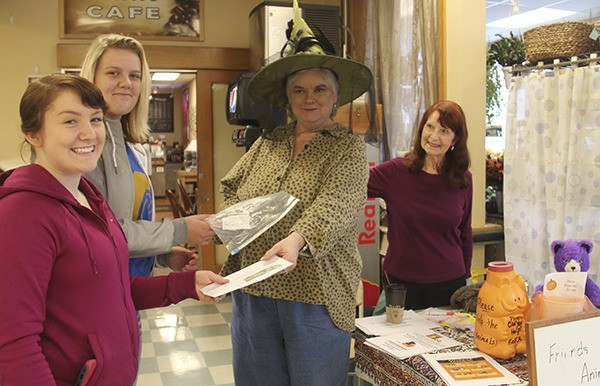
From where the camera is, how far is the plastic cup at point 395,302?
1.92 meters

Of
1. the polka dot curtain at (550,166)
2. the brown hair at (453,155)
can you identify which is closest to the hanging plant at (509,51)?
the polka dot curtain at (550,166)

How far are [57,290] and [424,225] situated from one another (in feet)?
5.32

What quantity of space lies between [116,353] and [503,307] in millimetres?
1031

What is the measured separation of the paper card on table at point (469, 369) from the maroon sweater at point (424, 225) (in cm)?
76

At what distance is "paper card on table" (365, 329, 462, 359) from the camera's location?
1.68 m

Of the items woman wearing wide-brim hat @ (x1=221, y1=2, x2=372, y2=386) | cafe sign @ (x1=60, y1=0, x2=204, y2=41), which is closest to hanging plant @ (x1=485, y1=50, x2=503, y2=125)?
woman wearing wide-brim hat @ (x1=221, y1=2, x2=372, y2=386)

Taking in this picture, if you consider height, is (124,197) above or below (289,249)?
above

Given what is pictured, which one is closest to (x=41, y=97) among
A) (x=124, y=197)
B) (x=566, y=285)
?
(x=124, y=197)

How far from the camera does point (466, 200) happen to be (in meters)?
2.53

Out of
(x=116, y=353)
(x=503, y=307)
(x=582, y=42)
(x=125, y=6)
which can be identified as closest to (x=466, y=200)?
(x=503, y=307)

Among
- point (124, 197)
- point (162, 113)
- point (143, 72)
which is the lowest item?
point (124, 197)

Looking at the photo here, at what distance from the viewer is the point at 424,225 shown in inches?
94.9

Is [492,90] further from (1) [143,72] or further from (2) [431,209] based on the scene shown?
(1) [143,72]

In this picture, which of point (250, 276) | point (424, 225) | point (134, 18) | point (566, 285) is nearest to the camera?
point (250, 276)
